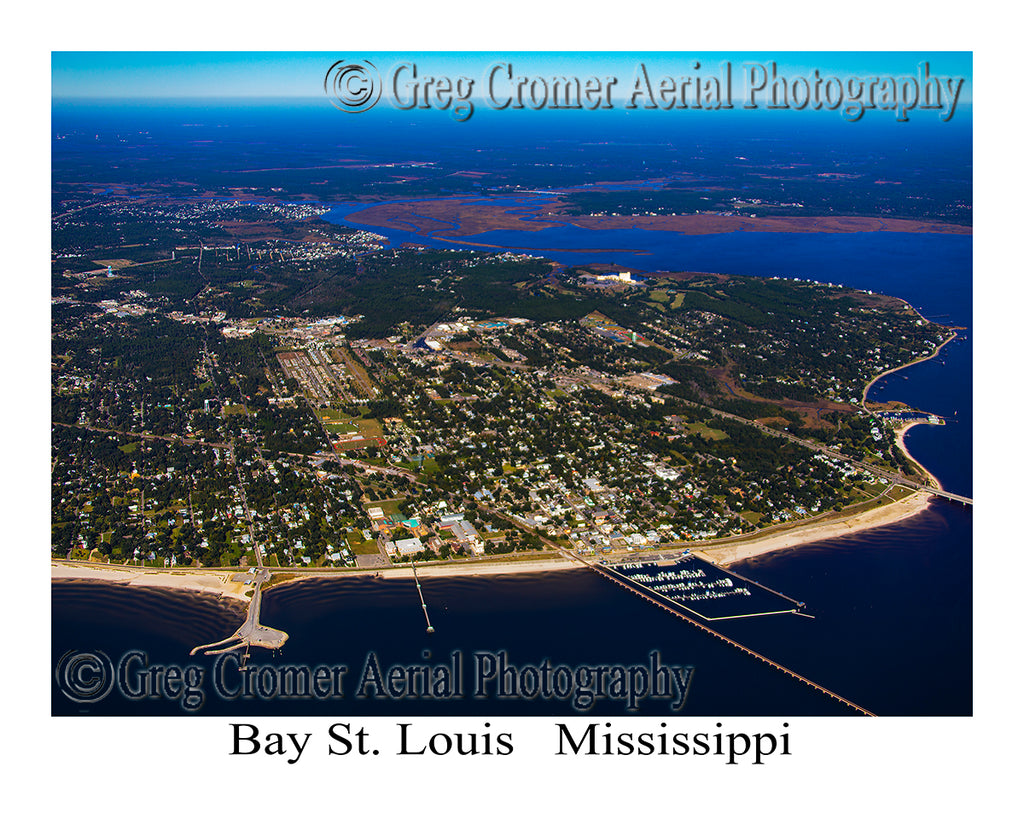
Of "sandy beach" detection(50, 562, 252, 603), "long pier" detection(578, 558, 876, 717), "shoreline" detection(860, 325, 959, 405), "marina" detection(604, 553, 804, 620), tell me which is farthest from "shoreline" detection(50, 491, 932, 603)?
"shoreline" detection(860, 325, 959, 405)

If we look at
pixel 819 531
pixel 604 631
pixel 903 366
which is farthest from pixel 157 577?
pixel 903 366

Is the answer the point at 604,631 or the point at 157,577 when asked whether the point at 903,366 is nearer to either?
the point at 604,631

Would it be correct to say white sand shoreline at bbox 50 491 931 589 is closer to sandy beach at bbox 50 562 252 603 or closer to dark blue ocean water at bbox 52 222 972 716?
sandy beach at bbox 50 562 252 603

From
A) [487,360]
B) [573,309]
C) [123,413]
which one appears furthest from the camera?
[573,309]

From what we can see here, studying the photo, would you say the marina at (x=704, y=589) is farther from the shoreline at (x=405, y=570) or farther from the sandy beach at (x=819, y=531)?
the sandy beach at (x=819, y=531)

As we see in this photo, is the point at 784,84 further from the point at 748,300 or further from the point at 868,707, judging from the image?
the point at 748,300

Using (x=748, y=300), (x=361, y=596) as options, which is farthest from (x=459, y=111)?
(x=748, y=300)
